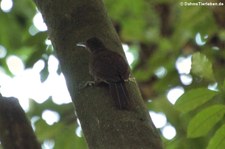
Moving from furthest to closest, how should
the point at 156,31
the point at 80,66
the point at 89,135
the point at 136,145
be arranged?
1. the point at 156,31
2. the point at 80,66
3. the point at 89,135
4. the point at 136,145

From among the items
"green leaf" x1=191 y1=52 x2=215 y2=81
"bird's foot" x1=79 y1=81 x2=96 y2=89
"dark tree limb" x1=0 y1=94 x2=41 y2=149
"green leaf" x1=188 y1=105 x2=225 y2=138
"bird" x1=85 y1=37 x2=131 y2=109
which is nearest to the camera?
"dark tree limb" x1=0 y1=94 x2=41 y2=149

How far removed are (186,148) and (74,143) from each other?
803 mm

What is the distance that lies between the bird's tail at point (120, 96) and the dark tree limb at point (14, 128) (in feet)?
1.12

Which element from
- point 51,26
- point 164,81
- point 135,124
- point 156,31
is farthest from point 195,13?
point 135,124

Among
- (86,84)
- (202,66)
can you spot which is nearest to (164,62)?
(202,66)

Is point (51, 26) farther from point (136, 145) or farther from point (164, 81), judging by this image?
point (164, 81)

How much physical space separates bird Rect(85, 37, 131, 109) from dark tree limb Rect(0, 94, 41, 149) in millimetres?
368

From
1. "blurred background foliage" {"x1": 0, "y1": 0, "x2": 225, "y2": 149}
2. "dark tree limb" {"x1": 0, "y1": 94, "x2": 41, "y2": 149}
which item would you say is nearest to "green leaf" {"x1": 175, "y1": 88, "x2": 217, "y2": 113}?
"blurred background foliage" {"x1": 0, "y1": 0, "x2": 225, "y2": 149}

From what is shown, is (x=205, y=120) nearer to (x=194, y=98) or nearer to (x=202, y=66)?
(x=194, y=98)

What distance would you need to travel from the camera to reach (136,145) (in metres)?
2.07

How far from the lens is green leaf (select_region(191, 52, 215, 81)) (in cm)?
300

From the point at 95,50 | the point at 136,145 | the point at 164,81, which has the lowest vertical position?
the point at 136,145

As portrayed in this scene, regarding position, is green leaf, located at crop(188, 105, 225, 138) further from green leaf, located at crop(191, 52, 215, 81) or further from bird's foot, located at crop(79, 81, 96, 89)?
bird's foot, located at crop(79, 81, 96, 89)

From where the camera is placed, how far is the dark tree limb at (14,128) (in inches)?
83.4
